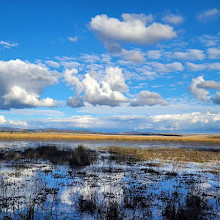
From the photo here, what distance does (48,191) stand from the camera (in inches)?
460

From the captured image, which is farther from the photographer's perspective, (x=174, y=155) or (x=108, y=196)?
(x=174, y=155)

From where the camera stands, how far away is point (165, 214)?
8.87 metres

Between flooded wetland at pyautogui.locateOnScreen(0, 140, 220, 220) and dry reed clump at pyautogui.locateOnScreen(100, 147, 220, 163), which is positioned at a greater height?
flooded wetland at pyautogui.locateOnScreen(0, 140, 220, 220)

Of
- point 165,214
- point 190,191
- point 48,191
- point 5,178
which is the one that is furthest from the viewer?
point 5,178

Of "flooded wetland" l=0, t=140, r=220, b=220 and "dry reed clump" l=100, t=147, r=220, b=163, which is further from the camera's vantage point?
"dry reed clump" l=100, t=147, r=220, b=163

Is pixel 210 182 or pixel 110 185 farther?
pixel 210 182

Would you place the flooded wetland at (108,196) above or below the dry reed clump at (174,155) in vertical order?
above

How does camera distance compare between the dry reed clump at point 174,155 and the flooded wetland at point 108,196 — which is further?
the dry reed clump at point 174,155

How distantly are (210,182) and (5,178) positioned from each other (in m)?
13.0

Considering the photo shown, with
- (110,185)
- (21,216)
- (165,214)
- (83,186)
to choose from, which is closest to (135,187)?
(110,185)

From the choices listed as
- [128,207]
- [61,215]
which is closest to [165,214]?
[128,207]

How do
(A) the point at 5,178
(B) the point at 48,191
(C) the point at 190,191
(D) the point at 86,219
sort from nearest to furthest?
(D) the point at 86,219 → (B) the point at 48,191 → (C) the point at 190,191 → (A) the point at 5,178

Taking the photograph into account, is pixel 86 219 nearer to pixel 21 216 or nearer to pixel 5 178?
pixel 21 216

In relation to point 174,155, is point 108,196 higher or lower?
higher
